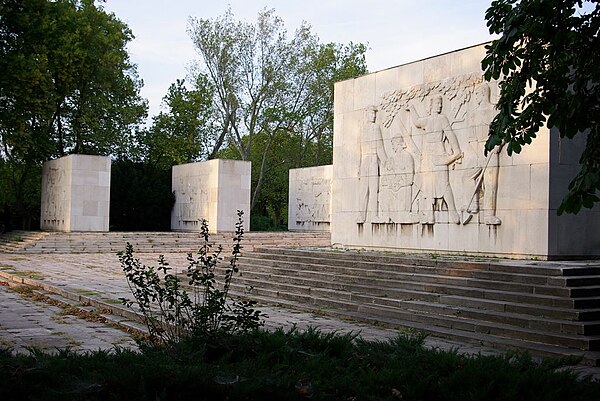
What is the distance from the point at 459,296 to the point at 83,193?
2193cm

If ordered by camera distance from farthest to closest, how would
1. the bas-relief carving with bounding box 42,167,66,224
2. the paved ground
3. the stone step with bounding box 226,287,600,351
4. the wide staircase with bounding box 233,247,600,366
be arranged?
the bas-relief carving with bounding box 42,167,66,224 → the wide staircase with bounding box 233,247,600,366 → the paved ground → the stone step with bounding box 226,287,600,351

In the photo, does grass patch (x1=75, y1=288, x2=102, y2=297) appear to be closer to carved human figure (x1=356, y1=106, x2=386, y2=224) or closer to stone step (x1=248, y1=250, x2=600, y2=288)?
stone step (x1=248, y1=250, x2=600, y2=288)

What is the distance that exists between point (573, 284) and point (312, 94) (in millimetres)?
36495

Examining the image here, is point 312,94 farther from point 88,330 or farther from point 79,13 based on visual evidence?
point 88,330

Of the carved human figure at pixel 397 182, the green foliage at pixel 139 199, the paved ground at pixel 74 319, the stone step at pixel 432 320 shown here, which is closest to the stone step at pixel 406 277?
the stone step at pixel 432 320

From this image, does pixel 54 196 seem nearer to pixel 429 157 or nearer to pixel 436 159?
pixel 429 157

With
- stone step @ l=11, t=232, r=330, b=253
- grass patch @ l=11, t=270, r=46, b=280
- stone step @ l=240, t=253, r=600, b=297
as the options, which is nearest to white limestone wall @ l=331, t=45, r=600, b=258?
stone step @ l=240, t=253, r=600, b=297

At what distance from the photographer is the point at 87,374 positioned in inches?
181

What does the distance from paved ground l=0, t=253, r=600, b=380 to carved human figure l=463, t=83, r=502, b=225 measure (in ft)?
15.3

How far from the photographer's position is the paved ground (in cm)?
865

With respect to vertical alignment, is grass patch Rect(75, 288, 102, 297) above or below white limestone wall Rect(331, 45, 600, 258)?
below

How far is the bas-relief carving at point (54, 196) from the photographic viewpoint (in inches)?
1185

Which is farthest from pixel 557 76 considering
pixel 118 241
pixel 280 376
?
pixel 118 241

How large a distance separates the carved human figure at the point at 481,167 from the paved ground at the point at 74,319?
4652 millimetres
